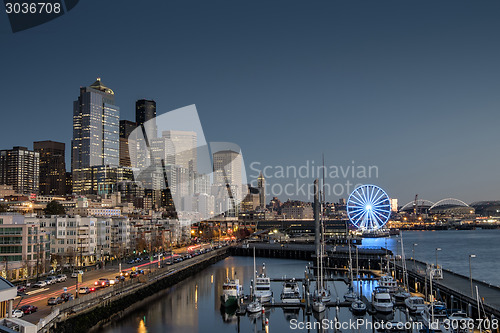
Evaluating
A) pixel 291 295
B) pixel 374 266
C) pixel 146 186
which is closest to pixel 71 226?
pixel 291 295

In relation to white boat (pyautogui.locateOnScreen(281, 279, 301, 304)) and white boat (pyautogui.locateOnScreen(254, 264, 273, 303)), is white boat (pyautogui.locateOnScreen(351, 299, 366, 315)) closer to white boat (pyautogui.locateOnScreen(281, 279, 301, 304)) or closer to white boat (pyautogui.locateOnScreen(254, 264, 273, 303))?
white boat (pyautogui.locateOnScreen(281, 279, 301, 304))

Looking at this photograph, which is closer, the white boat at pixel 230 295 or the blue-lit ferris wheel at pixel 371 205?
the white boat at pixel 230 295

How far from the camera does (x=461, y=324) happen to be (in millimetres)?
22484

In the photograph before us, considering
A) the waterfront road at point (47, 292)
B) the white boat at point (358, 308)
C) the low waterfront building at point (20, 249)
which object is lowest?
the white boat at point (358, 308)

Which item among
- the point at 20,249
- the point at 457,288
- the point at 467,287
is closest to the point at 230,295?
the point at 457,288

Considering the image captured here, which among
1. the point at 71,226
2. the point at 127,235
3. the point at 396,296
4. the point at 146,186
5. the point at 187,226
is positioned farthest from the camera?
the point at 146,186

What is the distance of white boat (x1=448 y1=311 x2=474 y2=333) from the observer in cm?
2203

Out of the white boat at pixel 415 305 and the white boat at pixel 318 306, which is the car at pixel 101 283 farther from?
the white boat at pixel 415 305

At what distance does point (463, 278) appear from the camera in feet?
116

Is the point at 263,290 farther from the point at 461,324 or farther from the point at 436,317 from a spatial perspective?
the point at 461,324

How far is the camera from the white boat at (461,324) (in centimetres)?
2203

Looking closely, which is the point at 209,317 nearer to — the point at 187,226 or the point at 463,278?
the point at 463,278

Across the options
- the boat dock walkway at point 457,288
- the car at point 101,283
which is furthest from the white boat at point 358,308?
the car at point 101,283

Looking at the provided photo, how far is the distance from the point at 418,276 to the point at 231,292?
14.3 m
